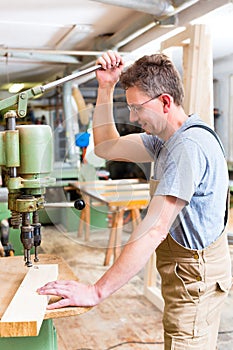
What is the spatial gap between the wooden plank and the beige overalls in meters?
0.39

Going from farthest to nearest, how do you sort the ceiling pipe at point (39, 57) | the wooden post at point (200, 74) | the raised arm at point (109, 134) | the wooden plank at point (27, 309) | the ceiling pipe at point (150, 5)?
the ceiling pipe at point (39, 57) → the ceiling pipe at point (150, 5) → the wooden post at point (200, 74) → the raised arm at point (109, 134) → the wooden plank at point (27, 309)

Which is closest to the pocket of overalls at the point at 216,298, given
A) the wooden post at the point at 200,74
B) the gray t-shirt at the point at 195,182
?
the gray t-shirt at the point at 195,182

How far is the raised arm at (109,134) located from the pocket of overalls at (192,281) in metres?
0.47

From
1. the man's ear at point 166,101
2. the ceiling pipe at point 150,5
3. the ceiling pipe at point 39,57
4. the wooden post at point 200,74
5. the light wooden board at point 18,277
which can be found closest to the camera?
the light wooden board at point 18,277

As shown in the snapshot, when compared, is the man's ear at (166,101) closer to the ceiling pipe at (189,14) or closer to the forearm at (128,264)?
the forearm at (128,264)

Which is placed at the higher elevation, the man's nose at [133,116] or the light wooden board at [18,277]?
the man's nose at [133,116]

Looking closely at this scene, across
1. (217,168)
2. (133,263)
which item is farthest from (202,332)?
(217,168)

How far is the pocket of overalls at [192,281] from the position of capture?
1.37 metres

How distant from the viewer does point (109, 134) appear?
1.63 meters

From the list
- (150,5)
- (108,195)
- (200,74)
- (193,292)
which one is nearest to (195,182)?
(193,292)

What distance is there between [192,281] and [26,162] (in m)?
0.65

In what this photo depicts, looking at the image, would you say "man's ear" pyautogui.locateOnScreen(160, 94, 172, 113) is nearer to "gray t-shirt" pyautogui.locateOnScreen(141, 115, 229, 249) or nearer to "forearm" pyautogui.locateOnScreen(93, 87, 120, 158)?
"gray t-shirt" pyautogui.locateOnScreen(141, 115, 229, 249)

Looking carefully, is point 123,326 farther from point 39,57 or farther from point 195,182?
point 39,57

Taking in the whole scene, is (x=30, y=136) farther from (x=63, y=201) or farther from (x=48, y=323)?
(x=48, y=323)
